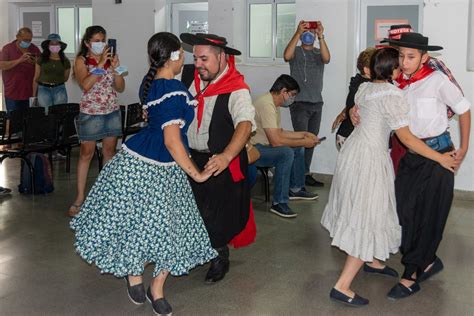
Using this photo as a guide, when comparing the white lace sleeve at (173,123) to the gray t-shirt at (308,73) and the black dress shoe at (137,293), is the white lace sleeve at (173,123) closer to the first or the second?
the black dress shoe at (137,293)

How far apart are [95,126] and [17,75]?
3636 mm

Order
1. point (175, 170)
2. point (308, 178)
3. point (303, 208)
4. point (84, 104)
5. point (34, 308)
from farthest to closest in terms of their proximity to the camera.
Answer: point (308, 178), point (303, 208), point (84, 104), point (34, 308), point (175, 170)

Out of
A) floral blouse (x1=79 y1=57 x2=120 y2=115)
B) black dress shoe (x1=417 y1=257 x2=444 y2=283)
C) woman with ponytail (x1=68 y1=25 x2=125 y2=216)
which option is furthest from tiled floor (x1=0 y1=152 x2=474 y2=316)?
floral blouse (x1=79 y1=57 x2=120 y2=115)

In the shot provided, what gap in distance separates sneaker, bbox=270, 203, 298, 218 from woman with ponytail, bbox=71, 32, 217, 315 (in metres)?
2.40

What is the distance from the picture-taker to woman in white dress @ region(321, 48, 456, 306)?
12.1 ft

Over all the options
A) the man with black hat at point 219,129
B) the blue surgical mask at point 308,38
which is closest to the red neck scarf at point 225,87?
the man with black hat at point 219,129

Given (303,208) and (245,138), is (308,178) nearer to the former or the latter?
(303,208)

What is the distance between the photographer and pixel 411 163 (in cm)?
391

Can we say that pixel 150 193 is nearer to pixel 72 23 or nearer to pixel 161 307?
pixel 161 307

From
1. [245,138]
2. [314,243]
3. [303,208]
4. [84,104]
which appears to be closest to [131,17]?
[84,104]

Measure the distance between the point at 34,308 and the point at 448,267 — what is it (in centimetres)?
267

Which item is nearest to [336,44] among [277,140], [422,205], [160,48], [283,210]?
[277,140]

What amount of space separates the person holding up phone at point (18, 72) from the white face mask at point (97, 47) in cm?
332

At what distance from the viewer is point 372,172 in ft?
12.2
